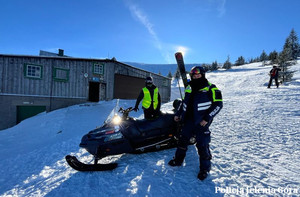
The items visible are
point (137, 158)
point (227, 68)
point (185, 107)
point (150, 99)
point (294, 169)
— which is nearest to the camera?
point (294, 169)

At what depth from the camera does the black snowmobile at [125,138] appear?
9.26 ft

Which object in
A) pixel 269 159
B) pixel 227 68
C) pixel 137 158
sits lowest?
pixel 137 158

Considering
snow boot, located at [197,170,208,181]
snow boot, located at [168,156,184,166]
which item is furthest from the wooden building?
snow boot, located at [197,170,208,181]

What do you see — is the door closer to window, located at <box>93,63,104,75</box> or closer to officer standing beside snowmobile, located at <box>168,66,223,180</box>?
window, located at <box>93,63,104,75</box>

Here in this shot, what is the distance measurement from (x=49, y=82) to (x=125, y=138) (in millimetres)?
13415

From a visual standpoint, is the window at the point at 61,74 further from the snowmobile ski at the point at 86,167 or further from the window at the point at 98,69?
A: the snowmobile ski at the point at 86,167

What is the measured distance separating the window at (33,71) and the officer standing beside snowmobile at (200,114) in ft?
47.9

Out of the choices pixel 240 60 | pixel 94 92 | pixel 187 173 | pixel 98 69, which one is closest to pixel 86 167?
pixel 187 173

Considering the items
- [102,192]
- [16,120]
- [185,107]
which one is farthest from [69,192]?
[16,120]

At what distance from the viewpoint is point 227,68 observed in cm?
5050

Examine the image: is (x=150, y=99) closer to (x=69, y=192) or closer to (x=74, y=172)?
(x=74, y=172)

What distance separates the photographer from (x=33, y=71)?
41.7ft

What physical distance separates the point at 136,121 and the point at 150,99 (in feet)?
4.86

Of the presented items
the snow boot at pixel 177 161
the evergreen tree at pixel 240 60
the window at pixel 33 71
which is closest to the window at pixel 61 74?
the window at pixel 33 71
